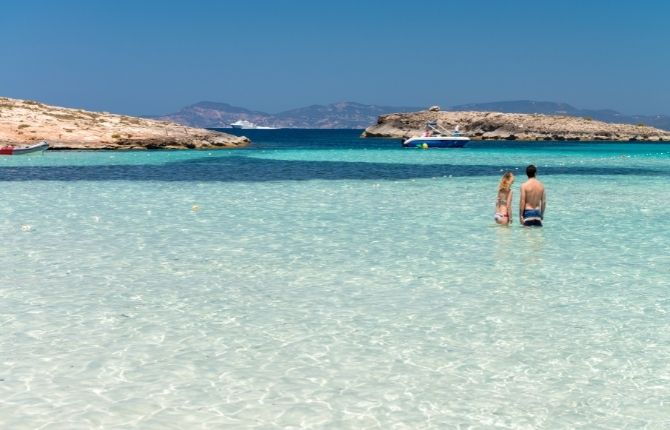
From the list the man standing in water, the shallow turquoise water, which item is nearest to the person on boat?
the man standing in water

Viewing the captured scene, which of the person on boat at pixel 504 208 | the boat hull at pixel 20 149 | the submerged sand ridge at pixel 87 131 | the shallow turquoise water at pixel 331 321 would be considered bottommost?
the shallow turquoise water at pixel 331 321

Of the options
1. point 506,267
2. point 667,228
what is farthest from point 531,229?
point 506,267

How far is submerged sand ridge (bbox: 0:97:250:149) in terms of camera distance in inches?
3285

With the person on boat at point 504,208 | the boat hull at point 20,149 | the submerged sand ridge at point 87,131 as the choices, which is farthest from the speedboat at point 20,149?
the person on boat at point 504,208

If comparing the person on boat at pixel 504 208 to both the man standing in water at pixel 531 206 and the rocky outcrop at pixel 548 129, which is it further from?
the rocky outcrop at pixel 548 129

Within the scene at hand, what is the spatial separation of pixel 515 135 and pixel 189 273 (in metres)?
175

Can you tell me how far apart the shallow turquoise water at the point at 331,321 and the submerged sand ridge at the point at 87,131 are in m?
57.9

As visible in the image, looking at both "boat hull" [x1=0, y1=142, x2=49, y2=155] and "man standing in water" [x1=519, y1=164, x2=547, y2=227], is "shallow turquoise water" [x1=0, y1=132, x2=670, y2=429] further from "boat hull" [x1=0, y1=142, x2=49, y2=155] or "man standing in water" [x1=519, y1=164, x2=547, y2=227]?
"boat hull" [x1=0, y1=142, x2=49, y2=155]

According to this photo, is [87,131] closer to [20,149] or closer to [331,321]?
[20,149]

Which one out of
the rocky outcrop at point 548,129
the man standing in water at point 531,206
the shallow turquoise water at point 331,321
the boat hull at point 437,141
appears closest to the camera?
the shallow turquoise water at point 331,321

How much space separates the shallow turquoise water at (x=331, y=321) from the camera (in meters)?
9.50

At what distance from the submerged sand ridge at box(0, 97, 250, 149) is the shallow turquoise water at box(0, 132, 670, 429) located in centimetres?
5793

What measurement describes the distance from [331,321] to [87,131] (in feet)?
266

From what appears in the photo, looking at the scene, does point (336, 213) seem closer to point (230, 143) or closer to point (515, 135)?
point (230, 143)
